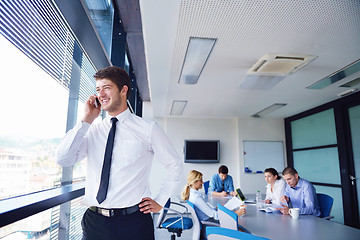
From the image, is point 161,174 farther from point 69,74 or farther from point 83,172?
point 69,74

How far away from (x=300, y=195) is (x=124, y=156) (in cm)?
335

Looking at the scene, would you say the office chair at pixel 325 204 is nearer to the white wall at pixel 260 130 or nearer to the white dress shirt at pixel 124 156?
the white dress shirt at pixel 124 156

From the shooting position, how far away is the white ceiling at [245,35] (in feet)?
7.54

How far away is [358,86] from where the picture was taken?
4652 mm

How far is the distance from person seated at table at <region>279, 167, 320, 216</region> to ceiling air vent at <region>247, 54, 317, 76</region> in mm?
1537

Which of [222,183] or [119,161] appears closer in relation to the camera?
[119,161]

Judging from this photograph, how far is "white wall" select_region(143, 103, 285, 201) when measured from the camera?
757 cm

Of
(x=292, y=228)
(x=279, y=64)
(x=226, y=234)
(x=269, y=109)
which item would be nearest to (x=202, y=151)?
(x=269, y=109)

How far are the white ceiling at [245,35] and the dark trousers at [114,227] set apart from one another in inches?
71.2

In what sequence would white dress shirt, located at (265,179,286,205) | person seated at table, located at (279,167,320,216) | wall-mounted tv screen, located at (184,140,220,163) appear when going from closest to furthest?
person seated at table, located at (279,167,320,216)
white dress shirt, located at (265,179,286,205)
wall-mounted tv screen, located at (184,140,220,163)

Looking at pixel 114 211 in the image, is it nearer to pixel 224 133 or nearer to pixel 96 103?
pixel 96 103

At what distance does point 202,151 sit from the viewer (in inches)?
296

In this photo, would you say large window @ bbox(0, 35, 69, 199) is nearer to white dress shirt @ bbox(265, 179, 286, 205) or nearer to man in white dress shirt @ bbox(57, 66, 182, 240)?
man in white dress shirt @ bbox(57, 66, 182, 240)

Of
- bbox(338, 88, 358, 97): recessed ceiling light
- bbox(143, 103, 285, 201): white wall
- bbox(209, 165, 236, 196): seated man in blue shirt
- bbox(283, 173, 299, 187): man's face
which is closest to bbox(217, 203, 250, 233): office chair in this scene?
bbox(283, 173, 299, 187): man's face
